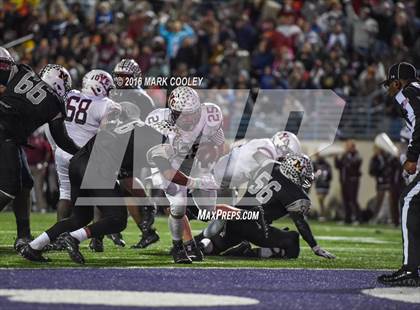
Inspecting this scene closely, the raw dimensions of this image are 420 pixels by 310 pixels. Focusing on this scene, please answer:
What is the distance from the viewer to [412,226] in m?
6.73

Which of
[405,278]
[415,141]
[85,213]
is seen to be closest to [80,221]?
[85,213]

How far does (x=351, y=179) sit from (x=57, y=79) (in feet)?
32.0

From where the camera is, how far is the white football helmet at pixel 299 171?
28.6ft

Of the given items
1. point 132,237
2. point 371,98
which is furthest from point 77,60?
point 132,237

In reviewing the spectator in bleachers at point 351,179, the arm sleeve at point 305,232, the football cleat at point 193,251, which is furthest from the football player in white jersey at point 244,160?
the spectator in bleachers at point 351,179

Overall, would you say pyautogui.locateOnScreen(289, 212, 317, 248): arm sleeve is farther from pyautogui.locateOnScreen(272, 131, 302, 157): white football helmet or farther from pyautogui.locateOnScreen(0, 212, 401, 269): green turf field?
pyautogui.locateOnScreen(272, 131, 302, 157): white football helmet

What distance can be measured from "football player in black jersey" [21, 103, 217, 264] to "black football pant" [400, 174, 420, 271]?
5.61 ft

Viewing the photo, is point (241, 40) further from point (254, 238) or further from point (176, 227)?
point (176, 227)

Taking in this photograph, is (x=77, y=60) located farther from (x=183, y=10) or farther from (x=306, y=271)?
(x=306, y=271)

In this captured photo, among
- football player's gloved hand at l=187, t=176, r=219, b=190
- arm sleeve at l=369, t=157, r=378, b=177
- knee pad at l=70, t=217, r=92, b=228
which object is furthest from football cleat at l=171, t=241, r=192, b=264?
arm sleeve at l=369, t=157, r=378, b=177

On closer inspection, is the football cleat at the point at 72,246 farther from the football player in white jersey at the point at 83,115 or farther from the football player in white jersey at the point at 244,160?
the football player in white jersey at the point at 244,160

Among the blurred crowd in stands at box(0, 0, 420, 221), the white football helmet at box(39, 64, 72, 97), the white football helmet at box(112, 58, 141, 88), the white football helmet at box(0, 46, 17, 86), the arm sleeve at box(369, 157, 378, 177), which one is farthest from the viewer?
the blurred crowd in stands at box(0, 0, 420, 221)

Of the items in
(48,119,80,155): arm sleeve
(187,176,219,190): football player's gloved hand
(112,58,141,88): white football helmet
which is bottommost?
(187,176,219,190): football player's gloved hand

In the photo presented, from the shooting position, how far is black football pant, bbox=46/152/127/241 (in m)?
7.29
